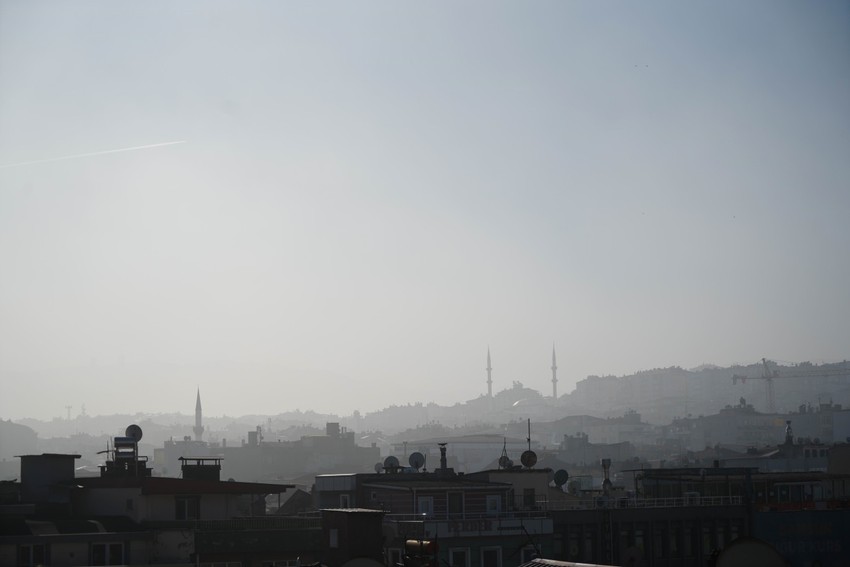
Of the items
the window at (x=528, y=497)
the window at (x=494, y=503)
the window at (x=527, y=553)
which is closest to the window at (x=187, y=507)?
the window at (x=494, y=503)

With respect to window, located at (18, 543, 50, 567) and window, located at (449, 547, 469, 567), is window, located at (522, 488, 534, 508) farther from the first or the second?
window, located at (18, 543, 50, 567)

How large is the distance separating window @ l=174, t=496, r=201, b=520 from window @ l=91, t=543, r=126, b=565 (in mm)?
4156

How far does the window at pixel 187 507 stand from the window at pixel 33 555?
5.95 meters

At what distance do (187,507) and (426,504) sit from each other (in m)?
7.91

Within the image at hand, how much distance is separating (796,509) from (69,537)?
29221 mm

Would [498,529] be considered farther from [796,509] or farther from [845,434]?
[845,434]

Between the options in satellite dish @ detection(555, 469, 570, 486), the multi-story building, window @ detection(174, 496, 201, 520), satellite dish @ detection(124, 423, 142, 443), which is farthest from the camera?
satellite dish @ detection(555, 469, 570, 486)

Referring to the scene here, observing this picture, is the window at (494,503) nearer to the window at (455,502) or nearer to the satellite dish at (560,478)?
the window at (455,502)

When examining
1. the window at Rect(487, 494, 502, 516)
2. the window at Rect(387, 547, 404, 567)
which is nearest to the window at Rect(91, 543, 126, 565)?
the window at Rect(387, 547, 404, 567)

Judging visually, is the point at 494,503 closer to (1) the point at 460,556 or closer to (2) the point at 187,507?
(1) the point at 460,556

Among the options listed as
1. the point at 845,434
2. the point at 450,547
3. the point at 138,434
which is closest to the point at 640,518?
the point at 450,547

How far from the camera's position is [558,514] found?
137 ft

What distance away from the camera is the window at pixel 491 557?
3641cm

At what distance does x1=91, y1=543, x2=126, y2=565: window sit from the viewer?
31.7 meters
